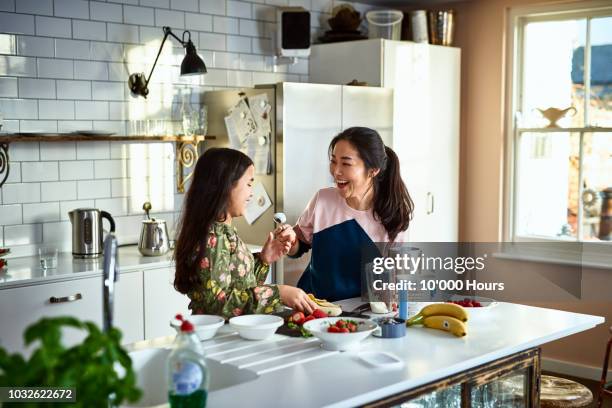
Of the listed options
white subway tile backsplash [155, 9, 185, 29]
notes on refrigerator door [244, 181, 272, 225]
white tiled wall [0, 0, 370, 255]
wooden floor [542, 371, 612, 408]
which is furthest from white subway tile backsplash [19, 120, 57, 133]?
wooden floor [542, 371, 612, 408]

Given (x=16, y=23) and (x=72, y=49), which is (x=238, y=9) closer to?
(x=72, y=49)

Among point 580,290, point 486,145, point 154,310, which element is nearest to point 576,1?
point 486,145

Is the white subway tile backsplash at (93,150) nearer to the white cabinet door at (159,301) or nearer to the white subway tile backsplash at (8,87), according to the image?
the white subway tile backsplash at (8,87)

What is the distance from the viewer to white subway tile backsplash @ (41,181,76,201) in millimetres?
4285

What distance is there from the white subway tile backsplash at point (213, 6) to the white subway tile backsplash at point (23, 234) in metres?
1.63

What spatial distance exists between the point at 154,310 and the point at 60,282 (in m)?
0.55

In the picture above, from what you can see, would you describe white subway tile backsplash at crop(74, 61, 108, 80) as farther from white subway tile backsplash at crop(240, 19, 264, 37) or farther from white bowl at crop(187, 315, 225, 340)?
white bowl at crop(187, 315, 225, 340)

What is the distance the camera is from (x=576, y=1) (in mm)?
5273

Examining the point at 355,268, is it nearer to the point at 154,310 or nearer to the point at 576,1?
the point at 154,310

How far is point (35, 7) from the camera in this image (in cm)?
418

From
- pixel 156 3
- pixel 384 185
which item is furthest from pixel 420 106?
pixel 384 185

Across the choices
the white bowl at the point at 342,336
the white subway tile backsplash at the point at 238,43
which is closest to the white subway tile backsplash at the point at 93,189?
the white subway tile backsplash at the point at 238,43

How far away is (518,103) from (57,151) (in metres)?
3.10

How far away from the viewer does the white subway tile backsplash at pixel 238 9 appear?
16.6ft
